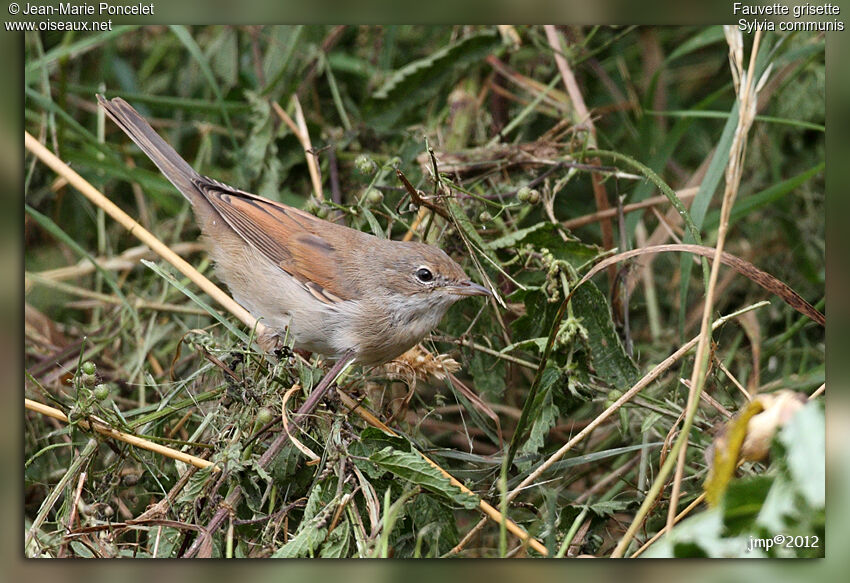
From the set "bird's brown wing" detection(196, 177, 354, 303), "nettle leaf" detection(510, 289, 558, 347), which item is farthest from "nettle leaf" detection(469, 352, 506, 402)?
"bird's brown wing" detection(196, 177, 354, 303)

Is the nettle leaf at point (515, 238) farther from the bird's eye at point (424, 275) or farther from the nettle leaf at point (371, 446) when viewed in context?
the nettle leaf at point (371, 446)

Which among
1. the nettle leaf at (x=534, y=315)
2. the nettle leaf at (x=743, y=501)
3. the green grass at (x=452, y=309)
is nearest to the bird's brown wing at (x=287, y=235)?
the green grass at (x=452, y=309)

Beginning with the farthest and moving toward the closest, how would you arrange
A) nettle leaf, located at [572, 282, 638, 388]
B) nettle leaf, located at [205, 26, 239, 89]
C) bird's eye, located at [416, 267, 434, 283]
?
nettle leaf, located at [205, 26, 239, 89] < bird's eye, located at [416, 267, 434, 283] < nettle leaf, located at [572, 282, 638, 388]

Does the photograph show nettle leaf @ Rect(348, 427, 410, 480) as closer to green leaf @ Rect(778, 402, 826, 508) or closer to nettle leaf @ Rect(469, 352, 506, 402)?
nettle leaf @ Rect(469, 352, 506, 402)

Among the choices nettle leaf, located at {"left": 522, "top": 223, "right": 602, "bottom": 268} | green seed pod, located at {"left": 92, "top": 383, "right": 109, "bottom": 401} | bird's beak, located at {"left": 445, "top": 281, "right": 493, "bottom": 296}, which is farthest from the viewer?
nettle leaf, located at {"left": 522, "top": 223, "right": 602, "bottom": 268}

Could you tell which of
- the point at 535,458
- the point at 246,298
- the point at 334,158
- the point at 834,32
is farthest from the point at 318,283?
the point at 834,32

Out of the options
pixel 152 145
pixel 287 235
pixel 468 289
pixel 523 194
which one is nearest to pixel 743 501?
pixel 468 289

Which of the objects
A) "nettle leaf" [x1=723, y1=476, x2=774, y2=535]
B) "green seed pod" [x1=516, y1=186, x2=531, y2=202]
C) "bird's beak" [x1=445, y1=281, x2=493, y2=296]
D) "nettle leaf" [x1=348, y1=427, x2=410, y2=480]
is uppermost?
"green seed pod" [x1=516, y1=186, x2=531, y2=202]
